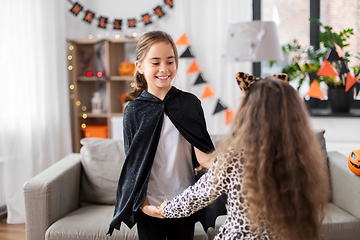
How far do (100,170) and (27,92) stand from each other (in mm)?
1074

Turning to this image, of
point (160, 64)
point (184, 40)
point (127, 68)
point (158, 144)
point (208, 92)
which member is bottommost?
point (158, 144)

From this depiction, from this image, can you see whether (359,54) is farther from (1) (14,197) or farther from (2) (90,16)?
(1) (14,197)

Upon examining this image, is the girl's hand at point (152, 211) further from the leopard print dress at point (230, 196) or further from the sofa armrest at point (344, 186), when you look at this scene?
the sofa armrest at point (344, 186)

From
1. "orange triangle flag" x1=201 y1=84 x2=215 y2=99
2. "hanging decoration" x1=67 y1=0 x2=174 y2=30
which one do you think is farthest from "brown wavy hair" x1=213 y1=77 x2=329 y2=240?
"hanging decoration" x1=67 y1=0 x2=174 y2=30

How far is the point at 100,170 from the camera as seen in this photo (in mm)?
2277

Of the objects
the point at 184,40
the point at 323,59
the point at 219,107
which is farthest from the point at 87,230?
the point at 323,59

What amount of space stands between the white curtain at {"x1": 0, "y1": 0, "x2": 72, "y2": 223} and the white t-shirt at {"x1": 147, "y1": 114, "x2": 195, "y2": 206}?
1.84 meters

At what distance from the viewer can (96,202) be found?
228 cm

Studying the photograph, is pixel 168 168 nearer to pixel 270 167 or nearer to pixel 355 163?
pixel 270 167

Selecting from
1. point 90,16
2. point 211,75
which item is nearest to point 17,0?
point 90,16

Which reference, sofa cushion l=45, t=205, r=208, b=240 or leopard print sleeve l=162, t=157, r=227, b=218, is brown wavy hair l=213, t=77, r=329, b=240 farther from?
sofa cushion l=45, t=205, r=208, b=240

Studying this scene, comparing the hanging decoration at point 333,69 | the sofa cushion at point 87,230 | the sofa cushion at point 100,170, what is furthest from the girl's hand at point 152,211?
the hanging decoration at point 333,69

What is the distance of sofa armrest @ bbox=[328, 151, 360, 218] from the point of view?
6.28ft

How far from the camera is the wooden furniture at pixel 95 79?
3486 mm
